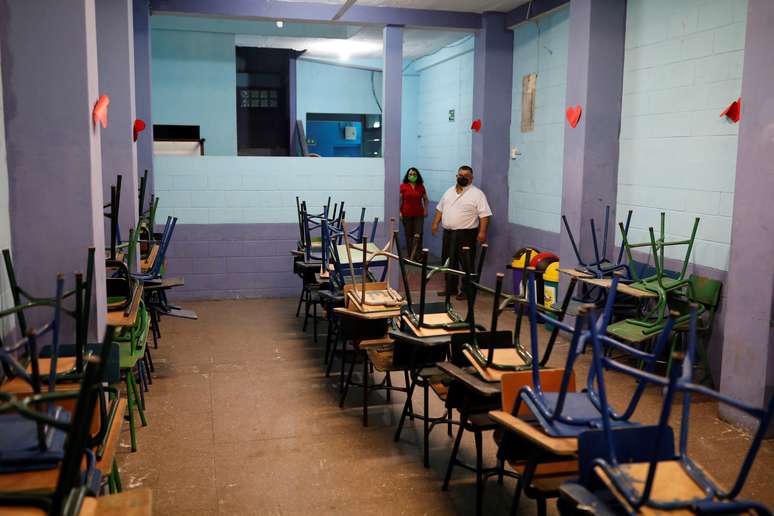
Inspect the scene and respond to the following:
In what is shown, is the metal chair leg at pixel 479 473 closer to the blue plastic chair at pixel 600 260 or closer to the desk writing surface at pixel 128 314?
the desk writing surface at pixel 128 314

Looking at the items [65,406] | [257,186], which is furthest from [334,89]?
[65,406]

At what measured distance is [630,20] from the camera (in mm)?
6020

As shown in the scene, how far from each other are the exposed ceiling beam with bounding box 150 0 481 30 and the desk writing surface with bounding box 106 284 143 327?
4.21m

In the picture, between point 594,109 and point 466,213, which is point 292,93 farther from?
point 594,109

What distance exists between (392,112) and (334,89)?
4184 mm

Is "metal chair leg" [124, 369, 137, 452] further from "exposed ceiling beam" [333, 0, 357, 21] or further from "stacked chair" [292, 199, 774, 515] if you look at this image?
"exposed ceiling beam" [333, 0, 357, 21]

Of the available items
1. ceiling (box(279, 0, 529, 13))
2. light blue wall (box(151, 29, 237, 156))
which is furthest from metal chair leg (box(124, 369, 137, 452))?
light blue wall (box(151, 29, 237, 156))

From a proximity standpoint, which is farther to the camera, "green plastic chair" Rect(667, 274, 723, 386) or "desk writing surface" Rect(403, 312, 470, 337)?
"green plastic chair" Rect(667, 274, 723, 386)

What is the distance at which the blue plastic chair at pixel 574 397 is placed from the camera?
2.24m

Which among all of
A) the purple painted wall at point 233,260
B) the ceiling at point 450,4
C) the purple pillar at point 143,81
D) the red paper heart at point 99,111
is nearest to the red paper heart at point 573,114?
the ceiling at point 450,4

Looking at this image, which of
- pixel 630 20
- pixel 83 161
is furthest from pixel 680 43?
pixel 83 161

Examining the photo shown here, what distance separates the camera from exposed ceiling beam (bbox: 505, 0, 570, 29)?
714cm

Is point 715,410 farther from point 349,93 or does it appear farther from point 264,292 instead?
point 349,93

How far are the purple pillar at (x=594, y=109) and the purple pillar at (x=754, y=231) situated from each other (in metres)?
1.96
